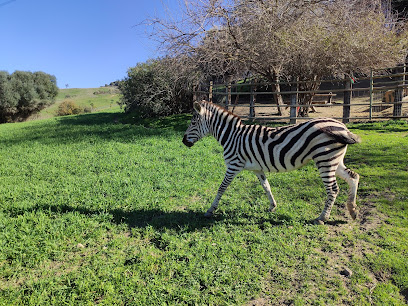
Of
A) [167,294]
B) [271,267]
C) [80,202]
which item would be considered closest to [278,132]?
[271,267]

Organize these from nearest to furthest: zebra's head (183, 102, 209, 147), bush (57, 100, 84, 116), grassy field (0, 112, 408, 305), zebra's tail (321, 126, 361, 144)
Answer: grassy field (0, 112, 408, 305) < zebra's tail (321, 126, 361, 144) < zebra's head (183, 102, 209, 147) < bush (57, 100, 84, 116)

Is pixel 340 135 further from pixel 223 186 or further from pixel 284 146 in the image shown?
pixel 223 186

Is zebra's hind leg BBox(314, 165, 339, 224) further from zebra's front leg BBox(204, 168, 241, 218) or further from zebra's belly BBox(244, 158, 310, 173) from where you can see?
zebra's front leg BBox(204, 168, 241, 218)

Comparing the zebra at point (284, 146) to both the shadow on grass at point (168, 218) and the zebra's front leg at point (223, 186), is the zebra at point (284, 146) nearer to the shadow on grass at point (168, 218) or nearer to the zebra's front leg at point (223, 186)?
the zebra's front leg at point (223, 186)

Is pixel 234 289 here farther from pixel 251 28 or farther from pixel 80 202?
pixel 251 28

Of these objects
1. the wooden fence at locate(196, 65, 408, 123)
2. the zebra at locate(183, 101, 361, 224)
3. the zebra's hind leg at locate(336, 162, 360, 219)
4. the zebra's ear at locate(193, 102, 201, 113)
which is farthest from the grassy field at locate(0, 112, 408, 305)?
the wooden fence at locate(196, 65, 408, 123)

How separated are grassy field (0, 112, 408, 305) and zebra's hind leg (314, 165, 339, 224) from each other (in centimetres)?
14

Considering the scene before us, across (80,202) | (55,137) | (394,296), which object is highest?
(55,137)

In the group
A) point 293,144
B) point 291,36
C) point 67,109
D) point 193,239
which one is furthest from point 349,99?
point 67,109

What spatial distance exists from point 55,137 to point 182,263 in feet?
37.1

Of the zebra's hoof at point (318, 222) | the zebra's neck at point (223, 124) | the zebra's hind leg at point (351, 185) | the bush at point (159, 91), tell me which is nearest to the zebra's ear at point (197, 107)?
the zebra's neck at point (223, 124)

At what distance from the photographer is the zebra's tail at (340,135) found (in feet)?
12.7

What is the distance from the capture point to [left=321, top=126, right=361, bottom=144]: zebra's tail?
12.7 ft

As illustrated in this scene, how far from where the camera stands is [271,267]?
10.7 ft
